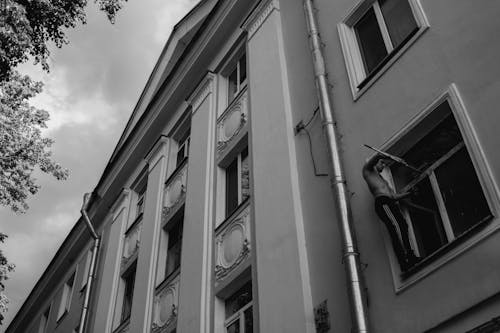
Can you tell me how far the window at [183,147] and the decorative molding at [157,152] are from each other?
1.39 ft

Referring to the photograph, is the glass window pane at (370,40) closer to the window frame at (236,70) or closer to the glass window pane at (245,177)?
the glass window pane at (245,177)

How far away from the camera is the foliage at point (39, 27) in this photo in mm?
11484

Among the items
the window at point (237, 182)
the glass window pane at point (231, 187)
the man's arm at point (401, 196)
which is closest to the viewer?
the man's arm at point (401, 196)

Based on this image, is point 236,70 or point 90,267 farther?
point 90,267

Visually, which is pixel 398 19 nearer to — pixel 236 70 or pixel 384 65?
pixel 384 65

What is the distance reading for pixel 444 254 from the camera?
255 inches

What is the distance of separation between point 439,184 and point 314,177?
275 centimetres

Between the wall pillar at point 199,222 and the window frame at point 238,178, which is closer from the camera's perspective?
the wall pillar at point 199,222

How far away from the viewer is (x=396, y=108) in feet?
26.6

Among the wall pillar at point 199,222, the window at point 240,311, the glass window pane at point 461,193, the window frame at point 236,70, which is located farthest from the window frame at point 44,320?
the glass window pane at point 461,193

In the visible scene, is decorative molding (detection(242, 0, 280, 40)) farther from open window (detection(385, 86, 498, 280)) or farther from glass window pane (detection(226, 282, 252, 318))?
open window (detection(385, 86, 498, 280))

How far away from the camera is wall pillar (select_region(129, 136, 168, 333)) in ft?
46.0

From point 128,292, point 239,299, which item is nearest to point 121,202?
point 128,292

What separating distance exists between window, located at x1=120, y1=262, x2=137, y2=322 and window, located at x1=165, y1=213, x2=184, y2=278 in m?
1.97
